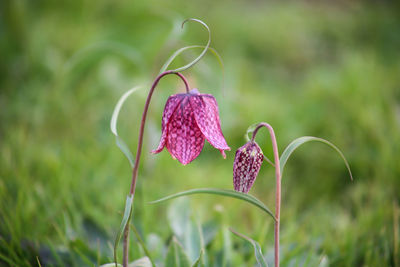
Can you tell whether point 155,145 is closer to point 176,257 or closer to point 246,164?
point 176,257

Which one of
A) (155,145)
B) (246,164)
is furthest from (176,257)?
(155,145)

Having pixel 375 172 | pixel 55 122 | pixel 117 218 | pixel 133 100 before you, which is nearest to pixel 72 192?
pixel 117 218

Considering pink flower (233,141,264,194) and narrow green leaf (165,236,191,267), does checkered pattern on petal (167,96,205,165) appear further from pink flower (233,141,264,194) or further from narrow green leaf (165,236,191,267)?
narrow green leaf (165,236,191,267)

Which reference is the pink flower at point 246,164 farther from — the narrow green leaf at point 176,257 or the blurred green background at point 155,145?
the narrow green leaf at point 176,257

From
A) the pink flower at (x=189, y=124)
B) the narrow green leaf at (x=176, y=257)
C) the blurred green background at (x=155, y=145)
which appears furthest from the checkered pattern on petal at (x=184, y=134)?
the narrow green leaf at (x=176, y=257)

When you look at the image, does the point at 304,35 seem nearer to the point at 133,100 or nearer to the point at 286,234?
the point at 133,100

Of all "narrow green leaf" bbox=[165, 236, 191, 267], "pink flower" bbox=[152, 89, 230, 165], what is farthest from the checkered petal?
"narrow green leaf" bbox=[165, 236, 191, 267]
